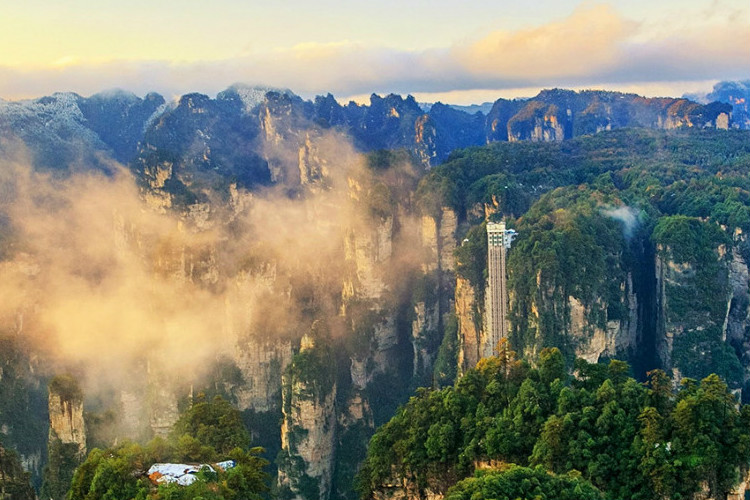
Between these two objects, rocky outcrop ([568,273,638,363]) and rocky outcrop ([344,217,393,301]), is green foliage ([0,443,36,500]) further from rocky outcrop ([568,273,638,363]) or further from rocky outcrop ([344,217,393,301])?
rocky outcrop ([344,217,393,301])

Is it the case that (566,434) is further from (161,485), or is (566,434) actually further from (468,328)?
(468,328)

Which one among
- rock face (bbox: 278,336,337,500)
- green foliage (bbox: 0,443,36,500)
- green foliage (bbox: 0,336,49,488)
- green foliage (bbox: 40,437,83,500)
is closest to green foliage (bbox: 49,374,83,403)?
green foliage (bbox: 40,437,83,500)

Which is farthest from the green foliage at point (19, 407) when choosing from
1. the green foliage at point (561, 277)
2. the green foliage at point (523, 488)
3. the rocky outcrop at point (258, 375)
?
the green foliage at point (523, 488)

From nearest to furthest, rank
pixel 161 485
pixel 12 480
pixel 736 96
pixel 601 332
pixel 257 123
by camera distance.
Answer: pixel 161 485 < pixel 12 480 < pixel 601 332 < pixel 257 123 < pixel 736 96

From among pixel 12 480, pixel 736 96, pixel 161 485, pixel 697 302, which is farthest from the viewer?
pixel 736 96

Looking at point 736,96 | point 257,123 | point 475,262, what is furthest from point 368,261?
point 736,96

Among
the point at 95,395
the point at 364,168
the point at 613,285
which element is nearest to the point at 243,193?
the point at 364,168

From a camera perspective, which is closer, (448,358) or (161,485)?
(161,485)
